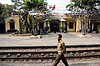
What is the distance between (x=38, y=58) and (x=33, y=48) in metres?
4.40

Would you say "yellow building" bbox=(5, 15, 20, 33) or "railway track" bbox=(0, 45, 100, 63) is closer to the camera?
"railway track" bbox=(0, 45, 100, 63)

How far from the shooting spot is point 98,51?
52.5ft

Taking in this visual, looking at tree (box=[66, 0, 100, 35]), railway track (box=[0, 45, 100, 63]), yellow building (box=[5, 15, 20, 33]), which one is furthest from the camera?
yellow building (box=[5, 15, 20, 33])

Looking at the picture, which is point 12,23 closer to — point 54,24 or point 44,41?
point 54,24

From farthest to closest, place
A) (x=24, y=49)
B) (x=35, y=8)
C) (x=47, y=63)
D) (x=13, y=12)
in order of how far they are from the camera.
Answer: (x=13, y=12) → (x=35, y=8) → (x=24, y=49) → (x=47, y=63)

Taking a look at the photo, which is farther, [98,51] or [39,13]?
[39,13]

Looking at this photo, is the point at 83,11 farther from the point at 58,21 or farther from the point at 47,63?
the point at 47,63

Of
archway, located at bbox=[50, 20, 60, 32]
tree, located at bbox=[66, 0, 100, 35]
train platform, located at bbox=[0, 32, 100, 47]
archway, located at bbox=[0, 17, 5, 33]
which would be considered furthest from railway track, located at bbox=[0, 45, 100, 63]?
archway, located at bbox=[0, 17, 5, 33]

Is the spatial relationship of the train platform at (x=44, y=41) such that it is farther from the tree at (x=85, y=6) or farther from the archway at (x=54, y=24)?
the archway at (x=54, y=24)

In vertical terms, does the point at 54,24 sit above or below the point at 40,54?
below

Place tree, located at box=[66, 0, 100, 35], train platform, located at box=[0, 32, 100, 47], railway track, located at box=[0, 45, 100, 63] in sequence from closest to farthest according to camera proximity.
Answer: railway track, located at box=[0, 45, 100, 63] → train platform, located at box=[0, 32, 100, 47] → tree, located at box=[66, 0, 100, 35]

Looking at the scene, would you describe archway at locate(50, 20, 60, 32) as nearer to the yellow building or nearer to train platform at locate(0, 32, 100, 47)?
the yellow building

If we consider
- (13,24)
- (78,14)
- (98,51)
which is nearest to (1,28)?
(13,24)

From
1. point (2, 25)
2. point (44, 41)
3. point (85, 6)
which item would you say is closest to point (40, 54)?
point (44, 41)
